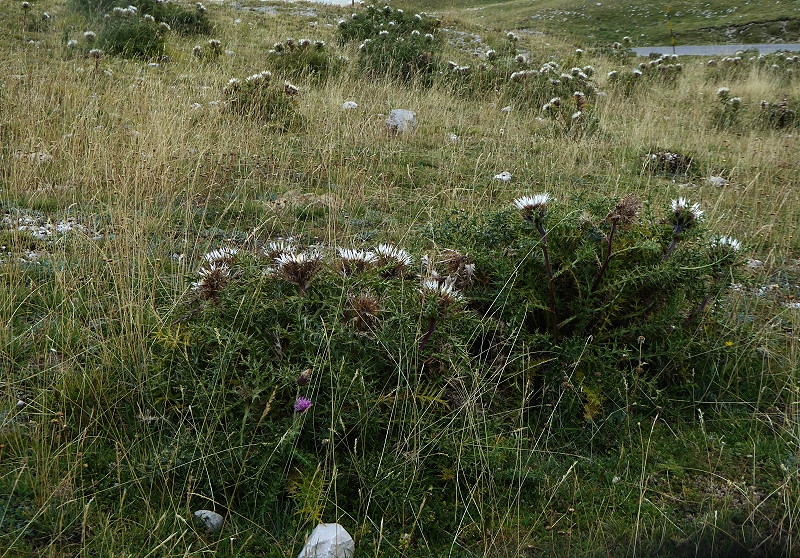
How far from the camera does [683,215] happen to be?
298cm

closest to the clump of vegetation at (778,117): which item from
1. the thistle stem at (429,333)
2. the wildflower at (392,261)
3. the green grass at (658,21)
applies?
the wildflower at (392,261)

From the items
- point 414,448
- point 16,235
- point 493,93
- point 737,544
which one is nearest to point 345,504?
point 414,448

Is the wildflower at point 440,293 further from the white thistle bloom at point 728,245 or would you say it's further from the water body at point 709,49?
the water body at point 709,49

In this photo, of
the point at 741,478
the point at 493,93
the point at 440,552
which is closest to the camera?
the point at 440,552

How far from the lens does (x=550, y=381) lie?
2.87m

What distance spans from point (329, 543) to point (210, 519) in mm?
434

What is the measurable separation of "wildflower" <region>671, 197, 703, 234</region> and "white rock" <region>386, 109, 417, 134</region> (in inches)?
169

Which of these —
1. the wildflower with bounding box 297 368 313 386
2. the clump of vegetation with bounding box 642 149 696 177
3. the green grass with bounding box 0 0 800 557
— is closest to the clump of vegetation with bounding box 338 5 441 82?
the clump of vegetation with bounding box 642 149 696 177

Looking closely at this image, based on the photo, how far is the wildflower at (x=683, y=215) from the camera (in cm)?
297

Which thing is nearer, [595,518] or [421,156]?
[595,518]

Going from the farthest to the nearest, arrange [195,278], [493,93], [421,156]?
[493,93]
[421,156]
[195,278]

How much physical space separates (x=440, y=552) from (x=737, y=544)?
1.00 m

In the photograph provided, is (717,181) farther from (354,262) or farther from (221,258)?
(221,258)

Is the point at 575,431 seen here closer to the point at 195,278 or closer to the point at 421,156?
the point at 195,278
